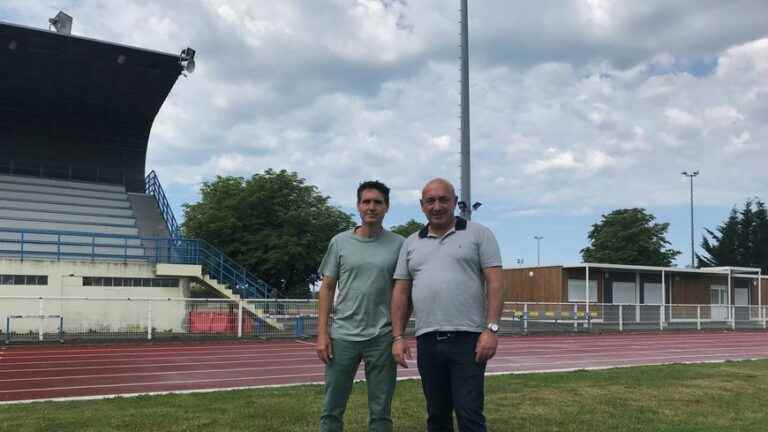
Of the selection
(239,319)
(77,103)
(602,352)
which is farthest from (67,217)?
(602,352)

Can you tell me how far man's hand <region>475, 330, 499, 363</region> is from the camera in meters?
4.04

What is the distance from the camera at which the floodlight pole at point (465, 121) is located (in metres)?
15.8

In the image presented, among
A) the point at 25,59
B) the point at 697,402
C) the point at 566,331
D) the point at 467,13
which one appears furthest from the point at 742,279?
the point at 25,59

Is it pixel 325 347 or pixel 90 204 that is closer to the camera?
pixel 325 347

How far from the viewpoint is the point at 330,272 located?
458 cm

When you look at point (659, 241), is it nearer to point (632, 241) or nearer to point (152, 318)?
point (632, 241)

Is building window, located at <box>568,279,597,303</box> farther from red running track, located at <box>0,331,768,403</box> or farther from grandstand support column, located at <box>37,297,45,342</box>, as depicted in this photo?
grandstand support column, located at <box>37,297,45,342</box>

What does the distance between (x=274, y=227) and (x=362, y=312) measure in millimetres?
27627

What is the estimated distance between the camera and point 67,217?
26812 mm

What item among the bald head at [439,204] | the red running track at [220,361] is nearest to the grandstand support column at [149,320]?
the red running track at [220,361]

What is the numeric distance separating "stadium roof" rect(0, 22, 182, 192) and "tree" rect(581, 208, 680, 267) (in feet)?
116

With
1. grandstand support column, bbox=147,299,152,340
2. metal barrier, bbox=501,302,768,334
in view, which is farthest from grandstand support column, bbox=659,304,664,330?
grandstand support column, bbox=147,299,152,340

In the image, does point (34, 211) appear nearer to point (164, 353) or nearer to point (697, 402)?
point (164, 353)

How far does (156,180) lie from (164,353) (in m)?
16.0
